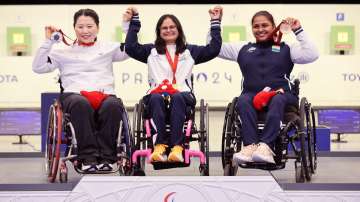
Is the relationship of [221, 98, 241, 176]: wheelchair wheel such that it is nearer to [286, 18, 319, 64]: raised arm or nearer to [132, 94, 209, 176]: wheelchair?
[132, 94, 209, 176]: wheelchair

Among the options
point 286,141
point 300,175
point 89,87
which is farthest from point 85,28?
point 300,175

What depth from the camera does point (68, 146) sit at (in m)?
3.86

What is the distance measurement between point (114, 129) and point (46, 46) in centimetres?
73

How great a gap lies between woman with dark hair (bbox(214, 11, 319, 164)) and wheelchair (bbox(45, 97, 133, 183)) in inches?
26.3

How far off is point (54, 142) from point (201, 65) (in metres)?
4.01

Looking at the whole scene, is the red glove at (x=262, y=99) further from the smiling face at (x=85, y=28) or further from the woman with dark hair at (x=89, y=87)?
the smiling face at (x=85, y=28)

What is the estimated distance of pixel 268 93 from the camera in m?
3.84

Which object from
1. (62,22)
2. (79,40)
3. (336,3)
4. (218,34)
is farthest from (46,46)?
(336,3)

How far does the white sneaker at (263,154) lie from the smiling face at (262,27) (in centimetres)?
76

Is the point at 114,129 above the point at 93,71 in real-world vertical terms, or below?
below

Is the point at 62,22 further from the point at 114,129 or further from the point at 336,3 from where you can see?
the point at 114,129

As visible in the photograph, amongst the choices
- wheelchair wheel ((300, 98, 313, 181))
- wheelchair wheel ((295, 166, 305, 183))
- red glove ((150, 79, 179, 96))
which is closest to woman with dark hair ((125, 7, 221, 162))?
red glove ((150, 79, 179, 96))

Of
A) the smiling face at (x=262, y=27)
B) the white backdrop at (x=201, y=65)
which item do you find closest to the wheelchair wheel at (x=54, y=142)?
the smiling face at (x=262, y=27)

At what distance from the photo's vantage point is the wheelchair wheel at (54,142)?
369 centimetres
